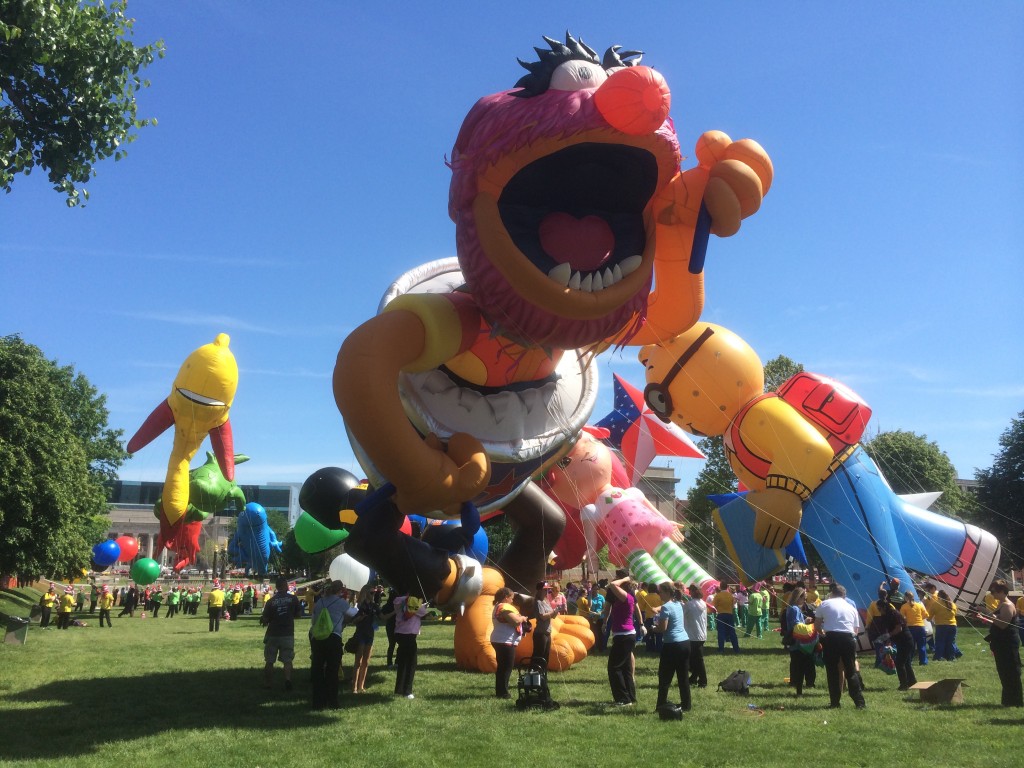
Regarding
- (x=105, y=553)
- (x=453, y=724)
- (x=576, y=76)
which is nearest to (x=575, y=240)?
(x=576, y=76)

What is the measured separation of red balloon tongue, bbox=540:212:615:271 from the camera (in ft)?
23.9

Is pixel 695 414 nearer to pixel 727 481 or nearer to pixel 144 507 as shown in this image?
pixel 727 481

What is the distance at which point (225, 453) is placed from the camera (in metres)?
21.2

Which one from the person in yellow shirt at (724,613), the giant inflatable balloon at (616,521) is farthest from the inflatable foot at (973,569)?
the giant inflatable balloon at (616,521)

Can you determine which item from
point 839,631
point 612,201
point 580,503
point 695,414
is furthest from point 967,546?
point 612,201

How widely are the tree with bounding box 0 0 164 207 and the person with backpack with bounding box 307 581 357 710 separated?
225 inches

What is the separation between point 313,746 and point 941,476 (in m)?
34.8

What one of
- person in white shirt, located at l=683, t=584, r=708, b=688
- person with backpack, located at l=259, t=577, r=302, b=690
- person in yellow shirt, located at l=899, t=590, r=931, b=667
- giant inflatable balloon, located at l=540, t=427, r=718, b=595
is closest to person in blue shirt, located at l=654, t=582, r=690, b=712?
person in white shirt, located at l=683, t=584, r=708, b=688

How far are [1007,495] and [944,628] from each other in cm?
2066

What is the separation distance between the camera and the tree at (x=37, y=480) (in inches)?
816

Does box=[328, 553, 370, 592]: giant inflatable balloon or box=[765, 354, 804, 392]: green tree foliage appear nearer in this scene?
box=[328, 553, 370, 592]: giant inflatable balloon

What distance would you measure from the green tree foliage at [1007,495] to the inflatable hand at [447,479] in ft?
95.6

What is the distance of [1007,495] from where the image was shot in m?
30.4

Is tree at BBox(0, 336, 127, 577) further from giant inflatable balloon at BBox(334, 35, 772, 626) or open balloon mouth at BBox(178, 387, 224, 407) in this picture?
giant inflatable balloon at BBox(334, 35, 772, 626)
